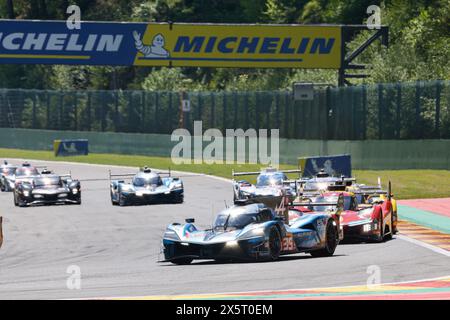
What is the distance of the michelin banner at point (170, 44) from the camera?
52469 millimetres

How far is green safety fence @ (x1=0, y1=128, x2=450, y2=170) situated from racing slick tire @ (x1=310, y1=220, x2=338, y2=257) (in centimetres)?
2335

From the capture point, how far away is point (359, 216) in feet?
84.5

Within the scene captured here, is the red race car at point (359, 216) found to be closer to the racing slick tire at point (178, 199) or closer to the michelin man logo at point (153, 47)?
the racing slick tire at point (178, 199)

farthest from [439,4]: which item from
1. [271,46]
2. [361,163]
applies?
[361,163]

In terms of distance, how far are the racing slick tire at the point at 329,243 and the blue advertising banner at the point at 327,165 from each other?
1749 centimetres

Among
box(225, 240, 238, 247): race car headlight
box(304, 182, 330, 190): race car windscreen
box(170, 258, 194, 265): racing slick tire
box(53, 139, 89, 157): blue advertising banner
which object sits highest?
box(53, 139, 89, 157): blue advertising banner

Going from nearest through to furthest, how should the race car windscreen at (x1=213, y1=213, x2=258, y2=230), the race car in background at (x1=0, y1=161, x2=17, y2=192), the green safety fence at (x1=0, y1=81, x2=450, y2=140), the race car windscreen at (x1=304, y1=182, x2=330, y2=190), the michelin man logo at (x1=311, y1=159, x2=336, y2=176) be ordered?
1. the race car windscreen at (x1=213, y1=213, x2=258, y2=230)
2. the race car windscreen at (x1=304, y1=182, x2=330, y2=190)
3. the michelin man logo at (x1=311, y1=159, x2=336, y2=176)
4. the race car in background at (x1=0, y1=161, x2=17, y2=192)
5. the green safety fence at (x1=0, y1=81, x2=450, y2=140)

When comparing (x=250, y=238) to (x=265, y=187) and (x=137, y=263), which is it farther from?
(x=265, y=187)

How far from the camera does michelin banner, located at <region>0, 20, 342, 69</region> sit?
52469 mm

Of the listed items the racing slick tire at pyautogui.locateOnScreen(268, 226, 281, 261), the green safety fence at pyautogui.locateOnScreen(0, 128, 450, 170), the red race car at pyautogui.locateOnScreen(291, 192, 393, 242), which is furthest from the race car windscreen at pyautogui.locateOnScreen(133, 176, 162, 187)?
the racing slick tire at pyautogui.locateOnScreen(268, 226, 281, 261)

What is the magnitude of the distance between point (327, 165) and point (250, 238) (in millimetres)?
19808

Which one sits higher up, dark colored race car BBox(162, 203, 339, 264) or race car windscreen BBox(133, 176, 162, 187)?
race car windscreen BBox(133, 176, 162, 187)

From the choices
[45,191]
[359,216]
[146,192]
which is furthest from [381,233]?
[45,191]

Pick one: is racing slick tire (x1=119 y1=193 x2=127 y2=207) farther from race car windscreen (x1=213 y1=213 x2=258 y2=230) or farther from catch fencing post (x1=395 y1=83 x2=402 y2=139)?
race car windscreen (x1=213 y1=213 x2=258 y2=230)
